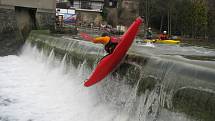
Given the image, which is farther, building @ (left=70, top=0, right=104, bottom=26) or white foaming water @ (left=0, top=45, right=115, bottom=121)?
building @ (left=70, top=0, right=104, bottom=26)

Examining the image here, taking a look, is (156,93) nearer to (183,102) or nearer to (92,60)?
(183,102)

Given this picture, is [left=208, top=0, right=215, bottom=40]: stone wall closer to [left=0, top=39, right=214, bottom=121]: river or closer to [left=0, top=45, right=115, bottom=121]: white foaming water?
[left=0, top=45, right=115, bottom=121]: white foaming water

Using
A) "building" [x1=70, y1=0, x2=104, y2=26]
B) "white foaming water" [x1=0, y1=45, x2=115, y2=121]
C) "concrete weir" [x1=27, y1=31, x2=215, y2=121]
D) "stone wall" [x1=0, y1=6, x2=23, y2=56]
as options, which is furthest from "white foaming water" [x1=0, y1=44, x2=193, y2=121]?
"building" [x1=70, y1=0, x2=104, y2=26]

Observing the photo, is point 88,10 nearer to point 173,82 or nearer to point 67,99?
point 67,99

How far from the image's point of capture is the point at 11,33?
18.2 meters

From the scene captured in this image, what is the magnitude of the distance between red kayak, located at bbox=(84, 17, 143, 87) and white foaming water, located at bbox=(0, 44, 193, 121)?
409mm

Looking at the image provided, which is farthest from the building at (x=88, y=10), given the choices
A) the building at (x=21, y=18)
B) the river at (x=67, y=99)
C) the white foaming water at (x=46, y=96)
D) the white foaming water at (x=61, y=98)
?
the river at (x=67, y=99)

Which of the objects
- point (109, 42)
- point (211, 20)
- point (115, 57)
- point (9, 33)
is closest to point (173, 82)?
point (115, 57)

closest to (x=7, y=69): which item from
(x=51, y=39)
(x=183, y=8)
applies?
(x=51, y=39)

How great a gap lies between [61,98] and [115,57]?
2.59 meters

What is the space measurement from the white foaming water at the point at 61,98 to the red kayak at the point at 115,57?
0.41m

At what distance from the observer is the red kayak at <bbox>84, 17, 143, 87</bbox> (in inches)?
285

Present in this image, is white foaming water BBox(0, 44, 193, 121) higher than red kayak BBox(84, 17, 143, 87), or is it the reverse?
red kayak BBox(84, 17, 143, 87)

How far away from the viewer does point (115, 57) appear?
737 cm
